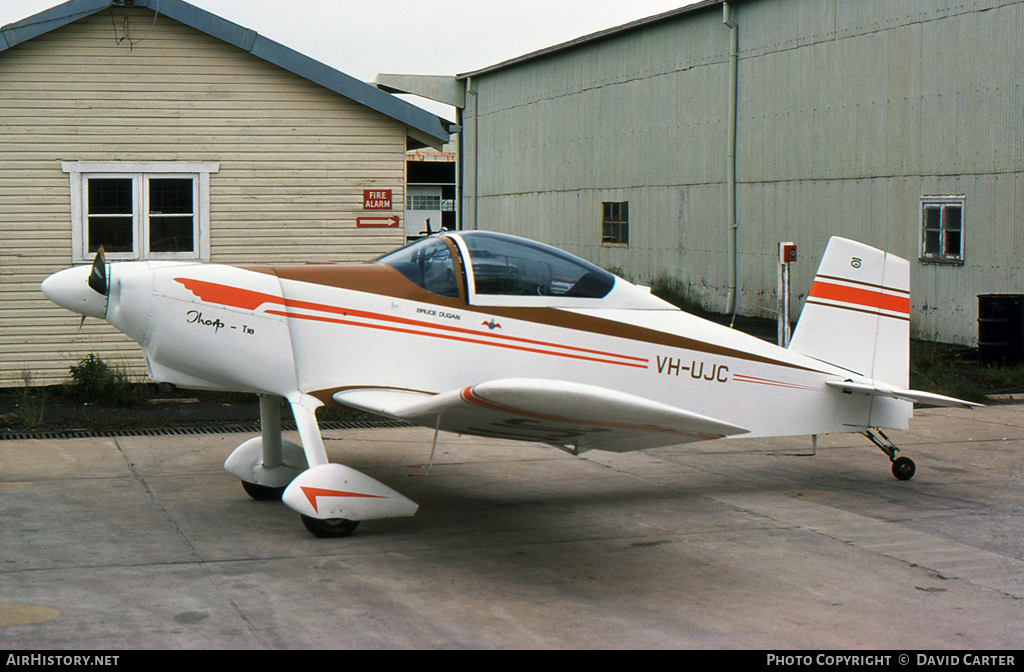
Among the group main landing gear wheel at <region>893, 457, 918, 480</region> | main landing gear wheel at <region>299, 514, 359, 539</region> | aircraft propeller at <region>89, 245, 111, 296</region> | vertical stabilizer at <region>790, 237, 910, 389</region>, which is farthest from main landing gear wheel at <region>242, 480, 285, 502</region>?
main landing gear wheel at <region>893, 457, 918, 480</region>

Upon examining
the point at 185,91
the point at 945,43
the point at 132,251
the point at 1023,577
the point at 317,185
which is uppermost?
the point at 945,43

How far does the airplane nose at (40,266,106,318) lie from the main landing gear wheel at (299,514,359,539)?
6.08 ft

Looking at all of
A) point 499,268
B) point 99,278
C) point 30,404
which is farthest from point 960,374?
point 30,404

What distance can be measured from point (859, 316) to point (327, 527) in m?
4.37

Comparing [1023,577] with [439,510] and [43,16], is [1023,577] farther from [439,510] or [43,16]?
[43,16]

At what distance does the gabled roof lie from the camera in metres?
11.3

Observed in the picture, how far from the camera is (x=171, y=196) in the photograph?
11.9 metres

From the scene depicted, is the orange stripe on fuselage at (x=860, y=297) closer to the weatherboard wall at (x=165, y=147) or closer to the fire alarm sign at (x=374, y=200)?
the weatherboard wall at (x=165, y=147)

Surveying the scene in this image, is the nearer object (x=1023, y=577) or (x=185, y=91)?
Result: (x=1023, y=577)

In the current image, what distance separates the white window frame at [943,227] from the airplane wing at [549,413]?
10.6m

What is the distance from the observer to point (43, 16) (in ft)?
37.0

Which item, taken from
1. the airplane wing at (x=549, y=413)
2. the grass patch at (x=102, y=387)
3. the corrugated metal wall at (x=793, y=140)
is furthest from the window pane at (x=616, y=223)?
the airplane wing at (x=549, y=413)
